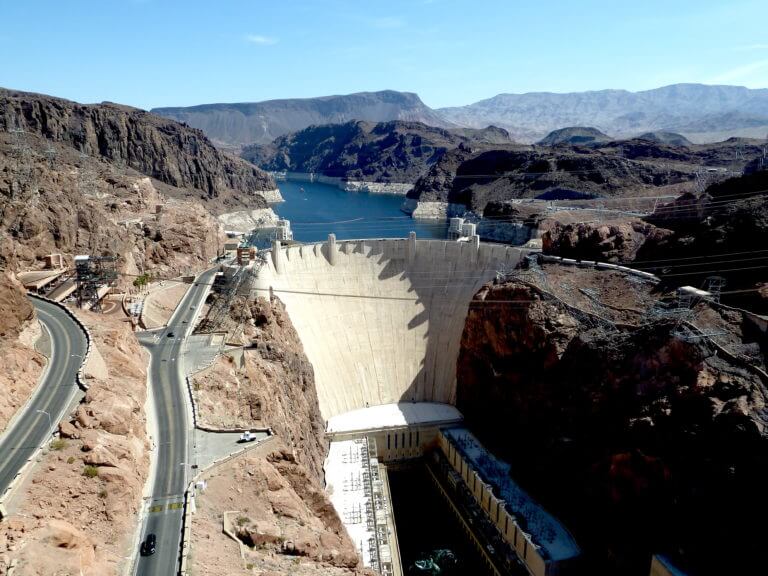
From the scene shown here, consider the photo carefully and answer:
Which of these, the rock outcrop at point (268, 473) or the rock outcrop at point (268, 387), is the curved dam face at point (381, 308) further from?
the rock outcrop at point (268, 473)

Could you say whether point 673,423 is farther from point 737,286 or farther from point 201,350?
point 201,350

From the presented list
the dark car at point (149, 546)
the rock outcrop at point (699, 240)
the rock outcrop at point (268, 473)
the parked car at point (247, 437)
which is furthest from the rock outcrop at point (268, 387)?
the rock outcrop at point (699, 240)

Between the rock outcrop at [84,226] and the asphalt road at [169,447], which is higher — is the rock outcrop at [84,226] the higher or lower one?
the higher one

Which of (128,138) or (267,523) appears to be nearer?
(267,523)

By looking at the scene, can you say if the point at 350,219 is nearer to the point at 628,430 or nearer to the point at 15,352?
the point at 628,430

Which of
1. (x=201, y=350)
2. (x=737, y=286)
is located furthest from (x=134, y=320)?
(x=737, y=286)

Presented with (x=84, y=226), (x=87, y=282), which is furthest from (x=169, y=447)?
(x=84, y=226)
